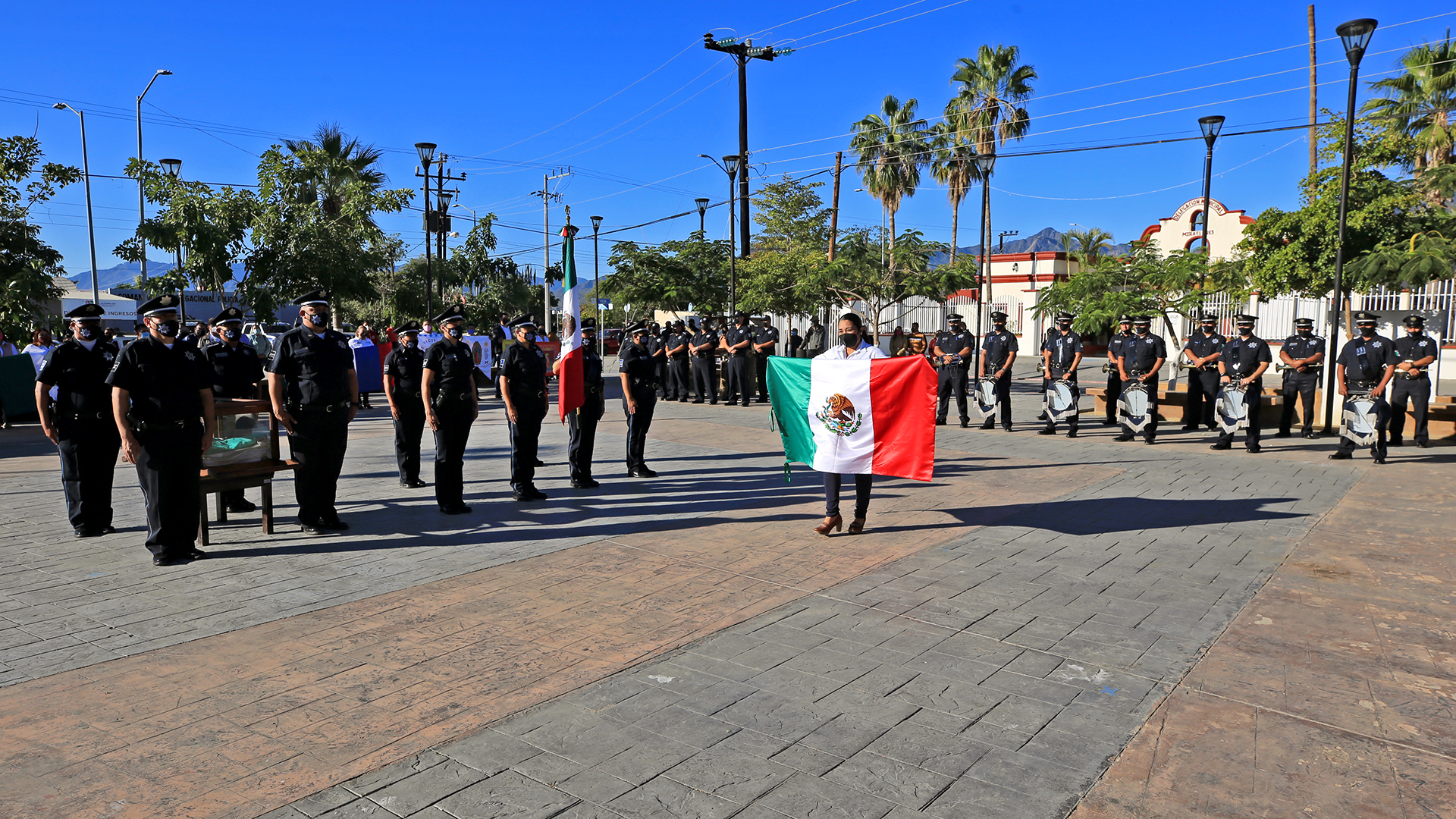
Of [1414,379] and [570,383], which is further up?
[570,383]

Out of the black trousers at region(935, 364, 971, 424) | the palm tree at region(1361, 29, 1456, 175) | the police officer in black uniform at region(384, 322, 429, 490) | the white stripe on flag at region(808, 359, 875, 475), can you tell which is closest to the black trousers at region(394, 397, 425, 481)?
the police officer in black uniform at region(384, 322, 429, 490)

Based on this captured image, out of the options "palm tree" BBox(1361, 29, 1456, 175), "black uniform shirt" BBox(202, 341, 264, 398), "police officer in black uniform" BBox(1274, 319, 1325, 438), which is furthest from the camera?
"palm tree" BBox(1361, 29, 1456, 175)

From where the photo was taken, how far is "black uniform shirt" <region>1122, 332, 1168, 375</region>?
13.8 metres

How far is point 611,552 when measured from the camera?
280 inches

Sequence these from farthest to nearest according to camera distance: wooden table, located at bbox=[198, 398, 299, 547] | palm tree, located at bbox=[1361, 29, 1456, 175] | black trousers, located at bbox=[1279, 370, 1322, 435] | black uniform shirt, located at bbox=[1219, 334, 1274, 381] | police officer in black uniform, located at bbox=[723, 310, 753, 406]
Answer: palm tree, located at bbox=[1361, 29, 1456, 175]
police officer in black uniform, located at bbox=[723, 310, 753, 406]
black trousers, located at bbox=[1279, 370, 1322, 435]
black uniform shirt, located at bbox=[1219, 334, 1274, 381]
wooden table, located at bbox=[198, 398, 299, 547]

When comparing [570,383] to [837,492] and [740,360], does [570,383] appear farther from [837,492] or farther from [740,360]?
[740,360]

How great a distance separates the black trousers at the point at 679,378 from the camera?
21.3 m

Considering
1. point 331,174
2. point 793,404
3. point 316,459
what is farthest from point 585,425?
point 331,174

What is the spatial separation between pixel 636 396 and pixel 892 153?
41933 mm

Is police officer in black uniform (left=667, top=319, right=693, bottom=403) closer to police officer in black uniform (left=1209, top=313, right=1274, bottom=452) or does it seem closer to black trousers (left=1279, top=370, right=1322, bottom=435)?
police officer in black uniform (left=1209, top=313, right=1274, bottom=452)

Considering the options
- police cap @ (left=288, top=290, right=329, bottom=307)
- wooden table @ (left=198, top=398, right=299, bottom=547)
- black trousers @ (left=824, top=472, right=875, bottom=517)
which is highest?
police cap @ (left=288, top=290, right=329, bottom=307)

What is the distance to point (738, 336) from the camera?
2005cm

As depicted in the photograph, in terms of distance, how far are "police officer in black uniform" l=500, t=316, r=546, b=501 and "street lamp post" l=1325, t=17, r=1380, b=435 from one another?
11559 mm

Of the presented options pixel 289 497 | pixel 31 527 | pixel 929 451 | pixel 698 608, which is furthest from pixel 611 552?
pixel 31 527
